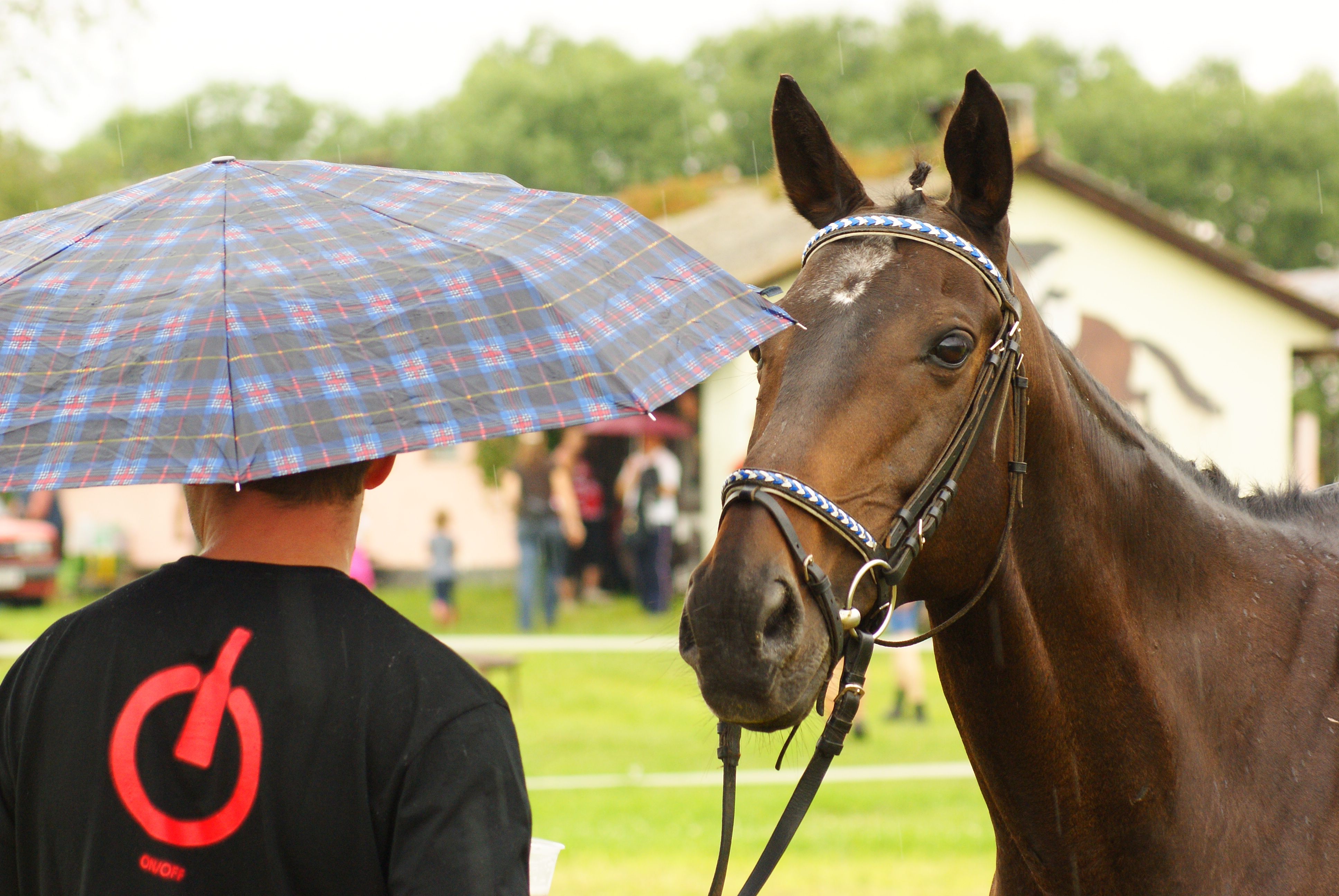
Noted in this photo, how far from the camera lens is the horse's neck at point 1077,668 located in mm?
2562

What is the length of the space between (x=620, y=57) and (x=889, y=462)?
7115 centimetres

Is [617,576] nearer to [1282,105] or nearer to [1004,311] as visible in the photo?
[1004,311]

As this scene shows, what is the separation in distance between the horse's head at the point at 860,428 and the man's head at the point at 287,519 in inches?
24.4

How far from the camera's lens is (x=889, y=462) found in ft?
7.72

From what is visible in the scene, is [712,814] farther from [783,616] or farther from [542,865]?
[783,616]

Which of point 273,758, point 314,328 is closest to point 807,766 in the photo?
point 273,758

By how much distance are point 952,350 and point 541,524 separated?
14435 mm

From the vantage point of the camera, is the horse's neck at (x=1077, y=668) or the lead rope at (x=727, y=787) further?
the horse's neck at (x=1077, y=668)

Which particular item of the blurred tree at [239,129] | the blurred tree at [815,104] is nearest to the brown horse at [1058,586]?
the blurred tree at [815,104]

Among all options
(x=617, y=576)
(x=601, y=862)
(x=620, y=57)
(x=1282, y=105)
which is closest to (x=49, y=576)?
(x=617, y=576)

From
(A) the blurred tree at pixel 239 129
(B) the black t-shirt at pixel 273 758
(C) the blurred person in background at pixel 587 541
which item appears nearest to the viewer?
(B) the black t-shirt at pixel 273 758

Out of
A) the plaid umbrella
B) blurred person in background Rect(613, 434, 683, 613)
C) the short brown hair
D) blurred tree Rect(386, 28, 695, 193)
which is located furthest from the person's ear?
blurred tree Rect(386, 28, 695, 193)

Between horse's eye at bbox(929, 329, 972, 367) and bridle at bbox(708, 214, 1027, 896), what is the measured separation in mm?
61

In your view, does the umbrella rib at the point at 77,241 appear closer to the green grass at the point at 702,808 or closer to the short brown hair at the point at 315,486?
the short brown hair at the point at 315,486
